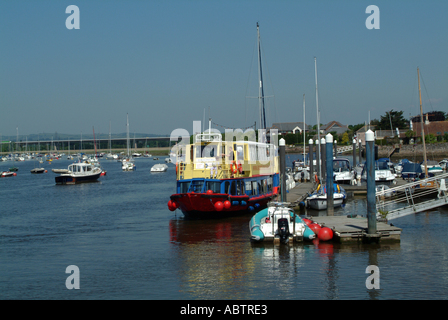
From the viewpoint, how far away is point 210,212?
3094cm

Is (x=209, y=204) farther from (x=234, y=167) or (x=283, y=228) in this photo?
(x=283, y=228)

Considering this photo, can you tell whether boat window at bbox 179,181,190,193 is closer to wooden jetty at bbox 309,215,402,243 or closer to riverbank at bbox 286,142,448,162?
wooden jetty at bbox 309,215,402,243

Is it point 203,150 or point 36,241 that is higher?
point 203,150

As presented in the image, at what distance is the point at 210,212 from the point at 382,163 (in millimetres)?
28984

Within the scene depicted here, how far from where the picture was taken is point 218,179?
30344mm

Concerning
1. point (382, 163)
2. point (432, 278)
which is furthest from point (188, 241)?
point (382, 163)

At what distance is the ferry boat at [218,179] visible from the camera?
29984 mm

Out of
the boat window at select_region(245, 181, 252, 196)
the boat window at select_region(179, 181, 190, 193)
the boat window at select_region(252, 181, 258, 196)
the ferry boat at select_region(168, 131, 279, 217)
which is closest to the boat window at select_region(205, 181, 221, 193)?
the ferry boat at select_region(168, 131, 279, 217)

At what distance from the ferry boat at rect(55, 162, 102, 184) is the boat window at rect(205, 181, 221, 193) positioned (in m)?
46.4

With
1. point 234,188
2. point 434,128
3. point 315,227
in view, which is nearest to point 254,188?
point 234,188

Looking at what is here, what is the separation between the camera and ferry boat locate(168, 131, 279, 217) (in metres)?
30.0

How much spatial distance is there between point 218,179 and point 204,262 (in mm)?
10271
